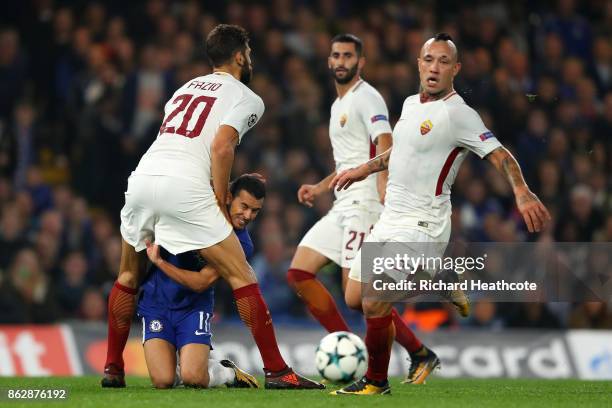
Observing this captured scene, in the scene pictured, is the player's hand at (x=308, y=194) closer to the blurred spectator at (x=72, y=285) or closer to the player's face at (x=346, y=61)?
the player's face at (x=346, y=61)

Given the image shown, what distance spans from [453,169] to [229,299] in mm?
5548

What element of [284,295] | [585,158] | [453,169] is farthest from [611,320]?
[453,169]

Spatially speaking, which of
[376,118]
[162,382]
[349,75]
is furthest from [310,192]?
[162,382]

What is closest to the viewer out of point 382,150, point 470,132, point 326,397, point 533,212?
point 533,212

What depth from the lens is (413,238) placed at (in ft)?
23.7

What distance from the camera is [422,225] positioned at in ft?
23.9

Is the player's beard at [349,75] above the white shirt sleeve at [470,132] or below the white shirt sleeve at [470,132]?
above

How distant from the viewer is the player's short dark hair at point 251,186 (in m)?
7.75

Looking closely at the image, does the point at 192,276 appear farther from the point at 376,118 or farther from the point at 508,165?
the point at 508,165

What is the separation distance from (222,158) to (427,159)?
121 centimetres

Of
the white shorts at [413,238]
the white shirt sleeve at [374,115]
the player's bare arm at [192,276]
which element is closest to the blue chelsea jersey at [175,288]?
the player's bare arm at [192,276]

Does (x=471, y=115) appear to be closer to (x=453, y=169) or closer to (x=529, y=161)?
(x=453, y=169)

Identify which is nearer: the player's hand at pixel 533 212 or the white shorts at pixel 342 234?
the player's hand at pixel 533 212

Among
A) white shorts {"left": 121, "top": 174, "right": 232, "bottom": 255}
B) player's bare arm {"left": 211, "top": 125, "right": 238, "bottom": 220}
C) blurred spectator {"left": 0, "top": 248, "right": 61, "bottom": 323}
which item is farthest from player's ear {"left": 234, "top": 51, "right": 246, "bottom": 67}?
blurred spectator {"left": 0, "top": 248, "right": 61, "bottom": 323}
